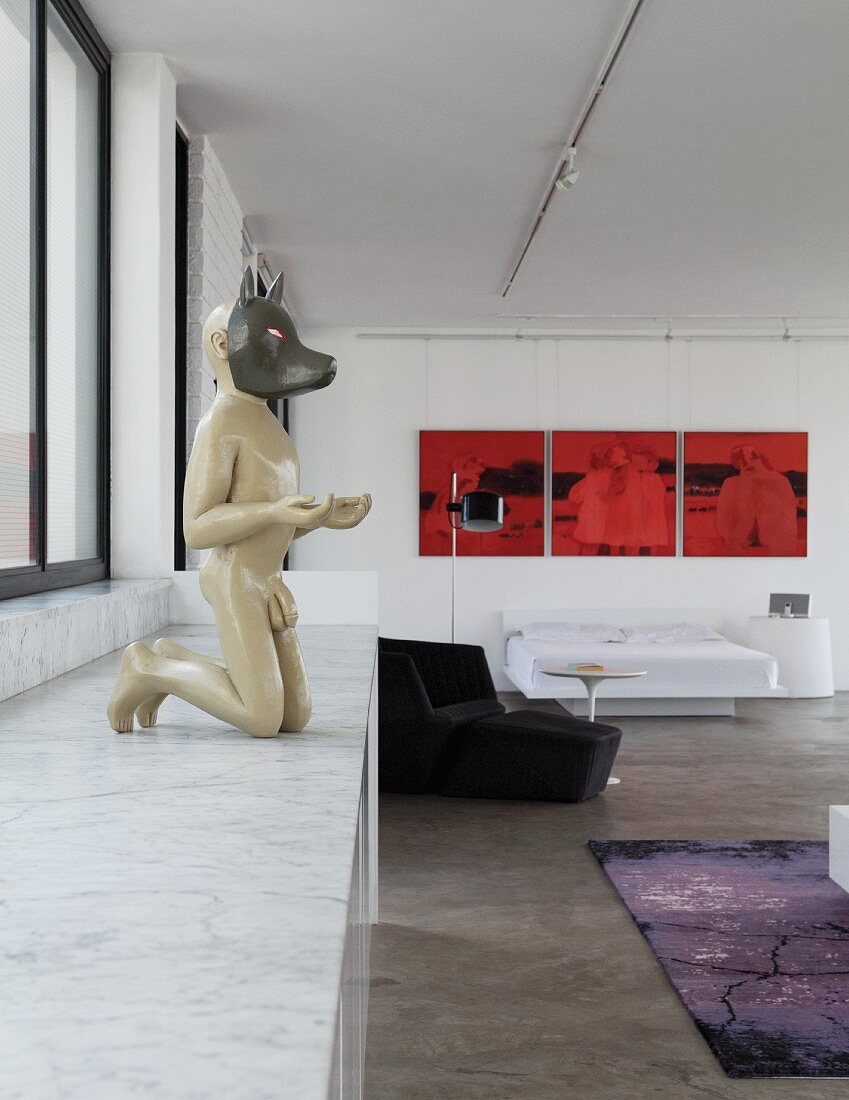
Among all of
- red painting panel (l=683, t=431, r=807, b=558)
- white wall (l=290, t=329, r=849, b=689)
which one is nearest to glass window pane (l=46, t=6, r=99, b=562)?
white wall (l=290, t=329, r=849, b=689)

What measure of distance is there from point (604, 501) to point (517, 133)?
442 cm

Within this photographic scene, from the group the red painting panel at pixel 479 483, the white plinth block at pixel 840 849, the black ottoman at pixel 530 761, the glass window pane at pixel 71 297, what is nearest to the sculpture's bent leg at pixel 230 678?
the glass window pane at pixel 71 297

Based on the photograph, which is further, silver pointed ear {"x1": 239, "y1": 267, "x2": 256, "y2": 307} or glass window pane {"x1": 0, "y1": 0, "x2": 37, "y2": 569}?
glass window pane {"x1": 0, "y1": 0, "x2": 37, "y2": 569}

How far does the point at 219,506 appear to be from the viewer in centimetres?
144

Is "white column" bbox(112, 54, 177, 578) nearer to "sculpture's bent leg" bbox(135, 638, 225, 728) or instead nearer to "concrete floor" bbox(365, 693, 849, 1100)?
"concrete floor" bbox(365, 693, 849, 1100)

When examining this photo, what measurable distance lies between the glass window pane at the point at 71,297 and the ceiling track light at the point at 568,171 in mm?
1995

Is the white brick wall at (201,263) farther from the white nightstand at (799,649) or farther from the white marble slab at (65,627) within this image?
the white nightstand at (799,649)

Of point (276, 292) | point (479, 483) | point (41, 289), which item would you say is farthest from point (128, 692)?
point (479, 483)

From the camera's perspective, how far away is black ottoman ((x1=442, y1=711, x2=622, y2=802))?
473 cm

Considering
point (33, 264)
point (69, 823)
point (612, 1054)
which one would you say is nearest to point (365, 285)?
point (33, 264)

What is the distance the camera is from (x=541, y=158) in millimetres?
4719

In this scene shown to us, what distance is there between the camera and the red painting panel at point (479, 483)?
27.8ft

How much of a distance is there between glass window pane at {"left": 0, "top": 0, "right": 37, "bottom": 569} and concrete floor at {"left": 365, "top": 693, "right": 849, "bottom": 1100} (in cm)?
155

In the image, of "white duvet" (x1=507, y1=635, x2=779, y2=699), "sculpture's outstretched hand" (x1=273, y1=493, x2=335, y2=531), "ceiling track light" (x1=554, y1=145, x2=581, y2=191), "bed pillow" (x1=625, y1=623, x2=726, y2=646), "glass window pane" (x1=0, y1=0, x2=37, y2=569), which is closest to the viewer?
"sculpture's outstretched hand" (x1=273, y1=493, x2=335, y2=531)
